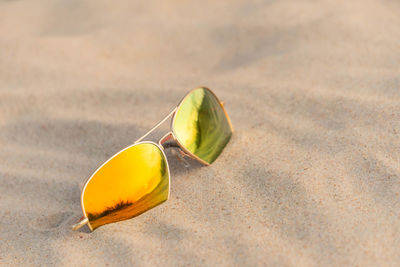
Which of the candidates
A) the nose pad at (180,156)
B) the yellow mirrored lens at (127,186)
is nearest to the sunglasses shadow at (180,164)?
the nose pad at (180,156)

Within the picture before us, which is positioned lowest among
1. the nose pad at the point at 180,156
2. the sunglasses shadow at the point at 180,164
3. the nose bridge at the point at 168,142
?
the sunglasses shadow at the point at 180,164

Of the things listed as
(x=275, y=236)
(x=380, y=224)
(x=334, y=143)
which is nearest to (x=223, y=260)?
(x=275, y=236)

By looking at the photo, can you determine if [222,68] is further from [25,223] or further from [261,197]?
[25,223]

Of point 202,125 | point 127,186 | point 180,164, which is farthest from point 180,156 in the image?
Result: point 127,186

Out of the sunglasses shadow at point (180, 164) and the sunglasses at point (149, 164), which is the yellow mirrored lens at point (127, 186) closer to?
the sunglasses at point (149, 164)

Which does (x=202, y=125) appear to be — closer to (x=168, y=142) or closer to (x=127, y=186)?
(x=168, y=142)

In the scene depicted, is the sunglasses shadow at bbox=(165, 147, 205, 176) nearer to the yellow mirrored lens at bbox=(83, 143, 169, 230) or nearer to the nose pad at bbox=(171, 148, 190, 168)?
the nose pad at bbox=(171, 148, 190, 168)

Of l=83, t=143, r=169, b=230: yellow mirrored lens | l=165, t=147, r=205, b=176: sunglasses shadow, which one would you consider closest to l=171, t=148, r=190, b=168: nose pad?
l=165, t=147, r=205, b=176: sunglasses shadow
